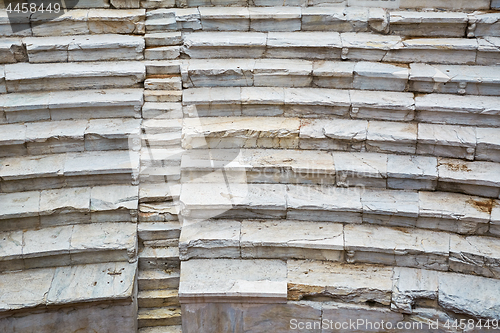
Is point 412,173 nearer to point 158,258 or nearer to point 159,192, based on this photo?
point 159,192

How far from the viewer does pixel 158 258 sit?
5.26 metres

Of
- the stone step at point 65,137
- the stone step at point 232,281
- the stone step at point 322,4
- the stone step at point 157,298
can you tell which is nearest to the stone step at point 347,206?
the stone step at point 232,281

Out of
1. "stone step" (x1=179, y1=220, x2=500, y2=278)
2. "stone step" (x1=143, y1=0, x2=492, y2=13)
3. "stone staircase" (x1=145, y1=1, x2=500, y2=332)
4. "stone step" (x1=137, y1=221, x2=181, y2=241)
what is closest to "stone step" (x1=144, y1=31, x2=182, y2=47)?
"stone staircase" (x1=145, y1=1, x2=500, y2=332)

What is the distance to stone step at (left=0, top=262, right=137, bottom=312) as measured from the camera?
4781 millimetres

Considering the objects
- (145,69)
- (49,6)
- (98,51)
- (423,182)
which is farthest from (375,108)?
(49,6)

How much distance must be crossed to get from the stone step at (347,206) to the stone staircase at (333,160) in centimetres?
2

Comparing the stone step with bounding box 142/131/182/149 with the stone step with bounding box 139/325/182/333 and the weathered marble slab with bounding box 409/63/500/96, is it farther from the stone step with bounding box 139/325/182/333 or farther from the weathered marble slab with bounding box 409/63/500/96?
the weathered marble slab with bounding box 409/63/500/96

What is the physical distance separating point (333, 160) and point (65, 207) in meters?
2.75

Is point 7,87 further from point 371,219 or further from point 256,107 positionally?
point 371,219

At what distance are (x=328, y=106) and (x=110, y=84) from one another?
2.44 metres

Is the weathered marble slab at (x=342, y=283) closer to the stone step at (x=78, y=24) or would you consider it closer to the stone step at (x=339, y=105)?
the stone step at (x=339, y=105)

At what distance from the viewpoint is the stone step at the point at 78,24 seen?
238 inches

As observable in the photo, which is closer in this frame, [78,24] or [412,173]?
[412,173]

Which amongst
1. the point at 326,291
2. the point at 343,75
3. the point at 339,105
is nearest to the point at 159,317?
the point at 326,291
